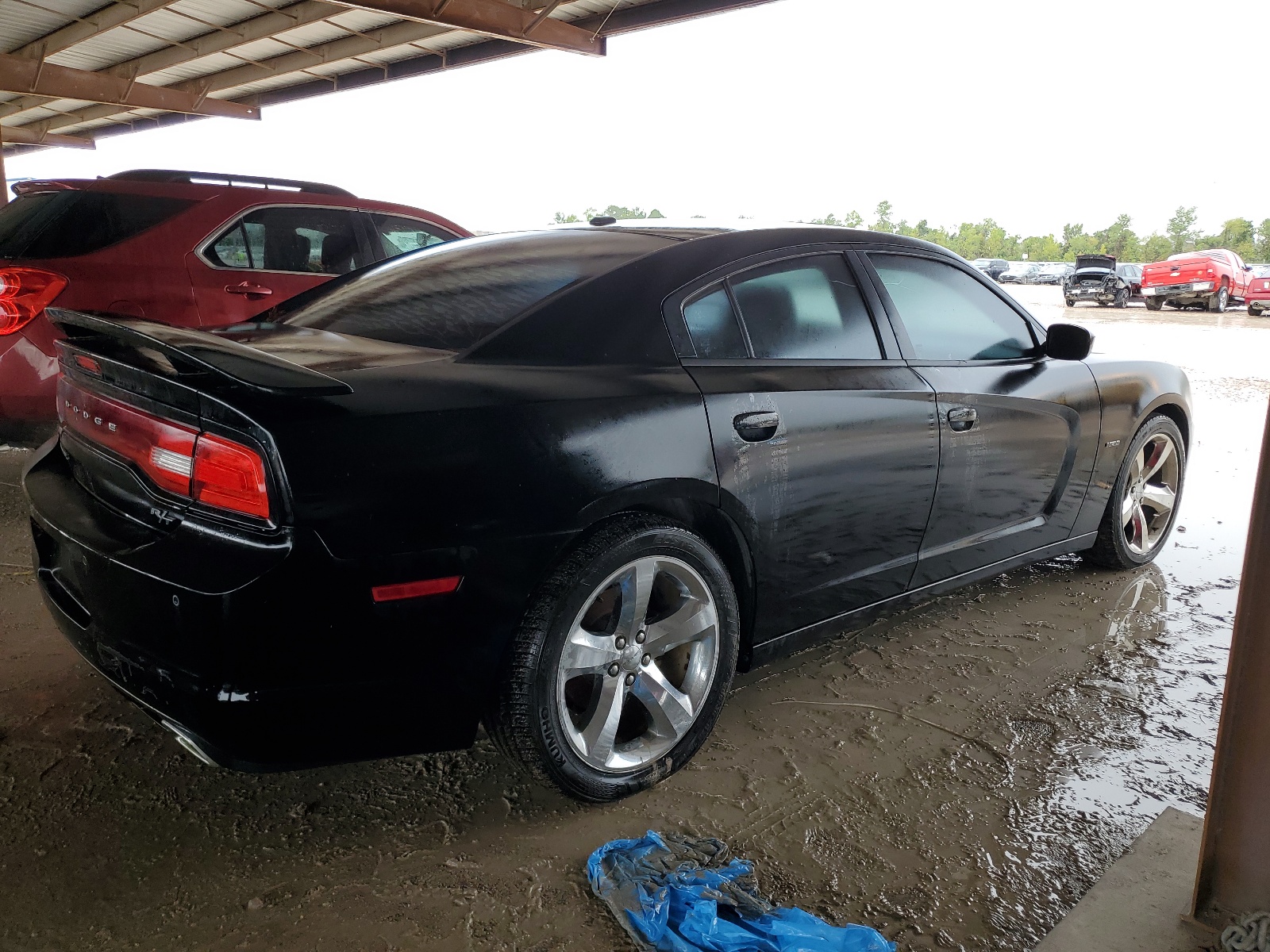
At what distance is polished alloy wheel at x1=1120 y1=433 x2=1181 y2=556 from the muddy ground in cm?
76

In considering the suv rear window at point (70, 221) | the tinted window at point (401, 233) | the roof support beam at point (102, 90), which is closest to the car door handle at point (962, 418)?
the tinted window at point (401, 233)

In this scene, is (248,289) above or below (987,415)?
above

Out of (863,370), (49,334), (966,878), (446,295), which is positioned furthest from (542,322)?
(49,334)

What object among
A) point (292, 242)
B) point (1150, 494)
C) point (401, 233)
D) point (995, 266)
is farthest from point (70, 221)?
point (995, 266)

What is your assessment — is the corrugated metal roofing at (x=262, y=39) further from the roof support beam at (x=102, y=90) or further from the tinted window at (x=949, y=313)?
the tinted window at (x=949, y=313)

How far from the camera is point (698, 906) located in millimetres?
1752

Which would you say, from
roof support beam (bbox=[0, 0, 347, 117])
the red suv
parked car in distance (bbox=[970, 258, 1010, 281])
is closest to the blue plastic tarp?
the red suv

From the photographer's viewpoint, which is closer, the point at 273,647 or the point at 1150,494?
the point at 273,647

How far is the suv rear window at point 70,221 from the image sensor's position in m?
4.35

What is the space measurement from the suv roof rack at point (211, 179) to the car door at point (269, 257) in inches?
5.9

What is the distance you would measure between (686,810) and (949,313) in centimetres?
188

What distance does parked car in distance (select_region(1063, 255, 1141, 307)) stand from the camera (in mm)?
23625

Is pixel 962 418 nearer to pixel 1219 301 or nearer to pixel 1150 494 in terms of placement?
pixel 1150 494

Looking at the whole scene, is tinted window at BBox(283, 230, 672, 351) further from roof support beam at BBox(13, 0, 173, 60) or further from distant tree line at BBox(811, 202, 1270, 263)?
distant tree line at BBox(811, 202, 1270, 263)
